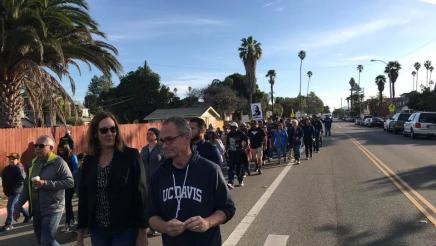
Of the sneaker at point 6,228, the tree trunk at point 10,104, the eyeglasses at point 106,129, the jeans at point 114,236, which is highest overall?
the tree trunk at point 10,104

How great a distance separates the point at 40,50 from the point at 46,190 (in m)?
10.2

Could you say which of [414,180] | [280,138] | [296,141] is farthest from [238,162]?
[280,138]

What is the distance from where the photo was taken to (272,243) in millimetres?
7043

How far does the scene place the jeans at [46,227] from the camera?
204 inches

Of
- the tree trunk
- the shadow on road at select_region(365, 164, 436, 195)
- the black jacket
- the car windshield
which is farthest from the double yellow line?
the car windshield

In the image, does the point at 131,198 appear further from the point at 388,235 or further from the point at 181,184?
the point at 388,235

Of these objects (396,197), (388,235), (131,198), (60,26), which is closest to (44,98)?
(60,26)

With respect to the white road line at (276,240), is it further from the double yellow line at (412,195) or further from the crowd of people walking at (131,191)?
the crowd of people walking at (131,191)

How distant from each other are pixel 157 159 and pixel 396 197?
5.89 m

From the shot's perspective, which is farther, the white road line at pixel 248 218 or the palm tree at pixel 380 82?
the palm tree at pixel 380 82

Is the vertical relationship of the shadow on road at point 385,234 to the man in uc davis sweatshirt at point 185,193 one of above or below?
below

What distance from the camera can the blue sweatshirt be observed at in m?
3.17

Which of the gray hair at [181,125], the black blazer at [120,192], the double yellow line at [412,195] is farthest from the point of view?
the double yellow line at [412,195]

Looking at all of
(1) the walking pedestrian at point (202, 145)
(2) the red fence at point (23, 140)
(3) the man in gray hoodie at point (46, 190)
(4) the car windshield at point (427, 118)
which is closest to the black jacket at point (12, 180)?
(1) the walking pedestrian at point (202, 145)
